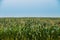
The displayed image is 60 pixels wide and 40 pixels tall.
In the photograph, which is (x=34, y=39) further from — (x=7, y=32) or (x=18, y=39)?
(x=7, y=32)

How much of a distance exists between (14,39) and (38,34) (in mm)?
351

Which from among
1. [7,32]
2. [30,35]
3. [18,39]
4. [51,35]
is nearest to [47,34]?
[51,35]

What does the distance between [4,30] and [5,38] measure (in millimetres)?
117

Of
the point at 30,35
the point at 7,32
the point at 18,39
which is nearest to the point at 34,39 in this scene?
the point at 30,35

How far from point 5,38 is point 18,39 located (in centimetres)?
19

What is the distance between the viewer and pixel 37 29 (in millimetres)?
2330

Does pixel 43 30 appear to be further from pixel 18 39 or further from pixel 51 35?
pixel 18 39

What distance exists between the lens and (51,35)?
7.55 ft

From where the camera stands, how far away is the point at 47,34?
2.29 m

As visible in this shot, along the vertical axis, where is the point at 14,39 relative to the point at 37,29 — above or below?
below

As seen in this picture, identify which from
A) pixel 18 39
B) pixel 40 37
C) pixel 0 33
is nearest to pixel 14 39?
pixel 18 39

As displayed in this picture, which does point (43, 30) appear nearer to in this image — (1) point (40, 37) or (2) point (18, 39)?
(1) point (40, 37)

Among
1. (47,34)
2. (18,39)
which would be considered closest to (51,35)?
(47,34)

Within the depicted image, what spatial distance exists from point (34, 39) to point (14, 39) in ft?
0.94
